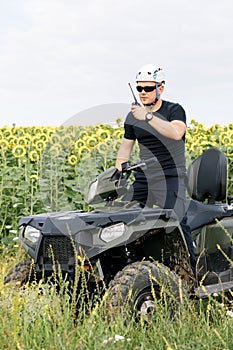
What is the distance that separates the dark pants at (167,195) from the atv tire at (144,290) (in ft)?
1.25

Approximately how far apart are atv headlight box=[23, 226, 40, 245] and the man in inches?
29.8

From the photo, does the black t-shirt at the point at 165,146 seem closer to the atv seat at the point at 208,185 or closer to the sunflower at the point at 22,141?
the atv seat at the point at 208,185

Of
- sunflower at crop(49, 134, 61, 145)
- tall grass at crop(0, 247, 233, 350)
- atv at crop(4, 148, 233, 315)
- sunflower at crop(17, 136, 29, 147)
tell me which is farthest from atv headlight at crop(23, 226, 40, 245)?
sunflower at crop(17, 136, 29, 147)

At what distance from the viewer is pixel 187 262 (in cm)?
483

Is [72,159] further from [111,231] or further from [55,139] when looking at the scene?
[111,231]

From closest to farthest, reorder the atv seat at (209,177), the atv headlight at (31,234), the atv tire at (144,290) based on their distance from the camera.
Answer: the atv tire at (144,290) → the atv headlight at (31,234) → the atv seat at (209,177)

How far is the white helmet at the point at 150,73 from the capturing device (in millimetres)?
4875

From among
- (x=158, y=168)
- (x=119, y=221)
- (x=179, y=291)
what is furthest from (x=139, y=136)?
Result: (x=179, y=291)

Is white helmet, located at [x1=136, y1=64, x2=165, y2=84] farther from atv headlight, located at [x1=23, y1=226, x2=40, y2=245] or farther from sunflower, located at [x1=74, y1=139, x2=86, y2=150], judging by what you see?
sunflower, located at [x1=74, y1=139, x2=86, y2=150]

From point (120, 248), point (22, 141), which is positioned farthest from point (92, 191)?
point (22, 141)

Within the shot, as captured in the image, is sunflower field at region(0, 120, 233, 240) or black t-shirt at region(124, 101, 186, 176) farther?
sunflower field at region(0, 120, 233, 240)

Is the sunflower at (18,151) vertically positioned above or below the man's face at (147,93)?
below

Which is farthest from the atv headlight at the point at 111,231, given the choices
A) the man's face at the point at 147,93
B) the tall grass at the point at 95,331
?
the man's face at the point at 147,93

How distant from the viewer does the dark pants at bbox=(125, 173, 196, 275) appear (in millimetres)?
4879
